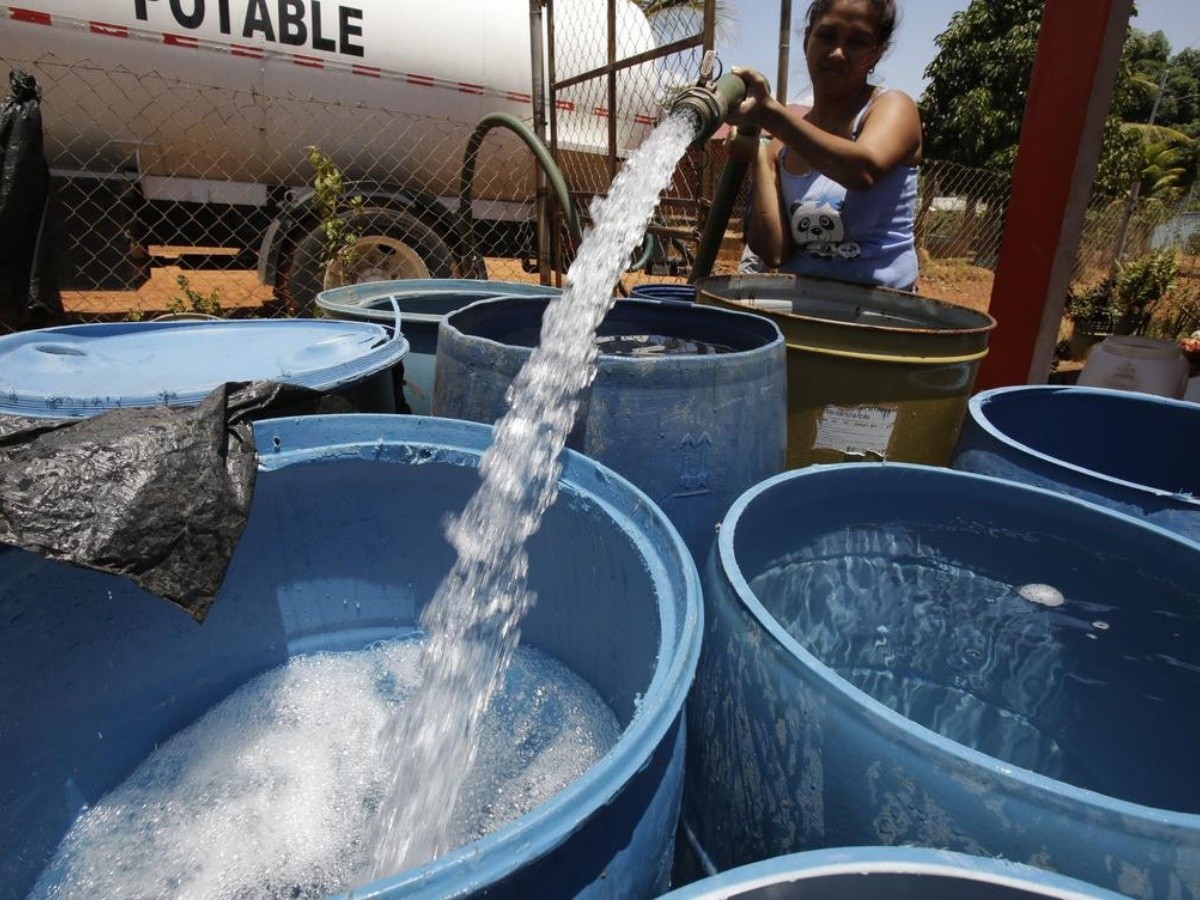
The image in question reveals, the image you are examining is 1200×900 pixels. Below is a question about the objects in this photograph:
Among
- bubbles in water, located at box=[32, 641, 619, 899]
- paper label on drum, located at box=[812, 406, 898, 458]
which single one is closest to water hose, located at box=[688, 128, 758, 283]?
paper label on drum, located at box=[812, 406, 898, 458]

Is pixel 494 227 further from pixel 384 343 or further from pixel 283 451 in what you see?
pixel 283 451

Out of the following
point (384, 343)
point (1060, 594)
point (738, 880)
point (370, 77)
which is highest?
point (370, 77)

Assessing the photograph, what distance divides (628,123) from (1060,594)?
253 inches

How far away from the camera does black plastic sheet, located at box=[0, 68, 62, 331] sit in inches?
130

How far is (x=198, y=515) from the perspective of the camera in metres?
1.30

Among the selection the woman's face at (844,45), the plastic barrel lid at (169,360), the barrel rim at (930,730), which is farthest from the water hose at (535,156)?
the barrel rim at (930,730)

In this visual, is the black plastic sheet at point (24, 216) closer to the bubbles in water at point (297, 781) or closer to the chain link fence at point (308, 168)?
the chain link fence at point (308, 168)

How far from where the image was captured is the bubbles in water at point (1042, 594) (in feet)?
4.55

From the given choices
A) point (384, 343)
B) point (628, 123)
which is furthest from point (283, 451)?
point (628, 123)

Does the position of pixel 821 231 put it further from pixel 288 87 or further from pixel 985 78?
pixel 985 78

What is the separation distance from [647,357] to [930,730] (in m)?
0.81

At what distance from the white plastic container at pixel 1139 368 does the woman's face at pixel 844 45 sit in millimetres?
2181

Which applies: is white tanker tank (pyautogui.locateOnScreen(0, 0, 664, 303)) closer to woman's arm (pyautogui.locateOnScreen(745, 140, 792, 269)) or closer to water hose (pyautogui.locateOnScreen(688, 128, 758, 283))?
water hose (pyautogui.locateOnScreen(688, 128, 758, 283))

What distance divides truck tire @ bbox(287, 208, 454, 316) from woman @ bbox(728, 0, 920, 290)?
11.1 feet
